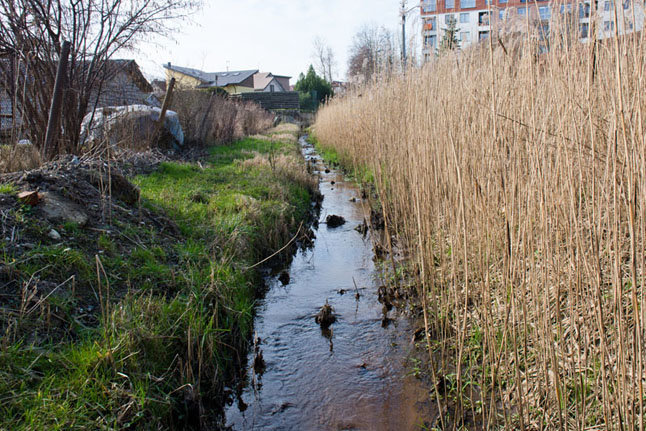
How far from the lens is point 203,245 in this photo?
3768 millimetres

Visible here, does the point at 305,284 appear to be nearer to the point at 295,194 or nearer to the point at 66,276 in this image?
the point at 66,276

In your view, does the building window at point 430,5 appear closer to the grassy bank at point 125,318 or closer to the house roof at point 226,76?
the grassy bank at point 125,318

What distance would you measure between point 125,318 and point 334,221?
11.9ft

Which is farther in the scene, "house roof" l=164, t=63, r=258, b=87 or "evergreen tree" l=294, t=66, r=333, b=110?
"house roof" l=164, t=63, r=258, b=87

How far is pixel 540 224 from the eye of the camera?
5.73 ft

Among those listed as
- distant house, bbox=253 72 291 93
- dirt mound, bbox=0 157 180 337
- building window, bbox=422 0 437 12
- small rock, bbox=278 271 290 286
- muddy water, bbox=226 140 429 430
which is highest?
distant house, bbox=253 72 291 93

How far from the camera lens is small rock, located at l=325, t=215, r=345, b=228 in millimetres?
5773

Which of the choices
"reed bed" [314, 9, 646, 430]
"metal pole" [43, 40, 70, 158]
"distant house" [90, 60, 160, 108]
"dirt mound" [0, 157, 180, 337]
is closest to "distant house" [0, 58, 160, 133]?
"distant house" [90, 60, 160, 108]

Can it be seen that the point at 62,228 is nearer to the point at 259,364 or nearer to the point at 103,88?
the point at 259,364

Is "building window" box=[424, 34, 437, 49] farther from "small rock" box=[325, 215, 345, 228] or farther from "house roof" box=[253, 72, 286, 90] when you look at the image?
"house roof" box=[253, 72, 286, 90]

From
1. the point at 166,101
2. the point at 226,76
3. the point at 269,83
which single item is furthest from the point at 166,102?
the point at 269,83

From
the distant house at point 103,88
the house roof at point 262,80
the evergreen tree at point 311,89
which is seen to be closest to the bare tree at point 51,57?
the distant house at point 103,88

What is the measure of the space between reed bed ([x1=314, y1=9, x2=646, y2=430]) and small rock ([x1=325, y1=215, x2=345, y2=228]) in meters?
1.74

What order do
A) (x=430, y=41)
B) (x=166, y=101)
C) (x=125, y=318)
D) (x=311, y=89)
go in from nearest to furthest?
(x=125, y=318)
(x=430, y=41)
(x=166, y=101)
(x=311, y=89)
